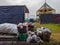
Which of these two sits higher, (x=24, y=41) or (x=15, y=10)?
(x=15, y=10)

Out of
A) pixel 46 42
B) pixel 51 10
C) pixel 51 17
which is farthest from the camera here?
pixel 51 10

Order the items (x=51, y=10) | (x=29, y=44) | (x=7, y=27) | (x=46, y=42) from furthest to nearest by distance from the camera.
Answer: (x=51, y=10), (x=7, y=27), (x=46, y=42), (x=29, y=44)

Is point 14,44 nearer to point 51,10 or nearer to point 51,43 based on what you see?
point 51,43

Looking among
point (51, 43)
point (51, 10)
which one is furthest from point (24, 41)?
point (51, 10)

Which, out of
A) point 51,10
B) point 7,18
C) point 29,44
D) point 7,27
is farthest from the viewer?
point 51,10

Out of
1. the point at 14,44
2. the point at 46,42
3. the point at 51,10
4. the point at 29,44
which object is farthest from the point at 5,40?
the point at 51,10

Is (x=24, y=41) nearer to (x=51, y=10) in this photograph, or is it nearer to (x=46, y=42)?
(x=46, y=42)

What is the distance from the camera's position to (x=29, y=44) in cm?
288

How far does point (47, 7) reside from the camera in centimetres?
748

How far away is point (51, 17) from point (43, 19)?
0.30m

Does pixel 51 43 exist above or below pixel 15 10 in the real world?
below

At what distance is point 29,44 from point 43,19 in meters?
3.00

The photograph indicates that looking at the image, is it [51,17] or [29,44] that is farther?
[51,17]

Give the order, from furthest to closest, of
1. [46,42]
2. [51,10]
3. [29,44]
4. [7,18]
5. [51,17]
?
1. [51,10]
2. [51,17]
3. [7,18]
4. [46,42]
5. [29,44]
